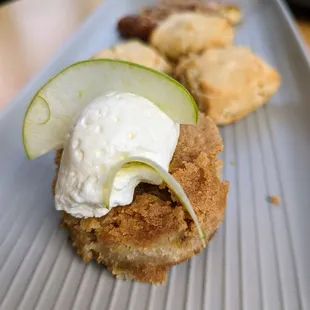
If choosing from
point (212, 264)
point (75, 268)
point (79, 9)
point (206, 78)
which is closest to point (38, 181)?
point (75, 268)

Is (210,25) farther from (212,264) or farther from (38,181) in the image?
(212,264)

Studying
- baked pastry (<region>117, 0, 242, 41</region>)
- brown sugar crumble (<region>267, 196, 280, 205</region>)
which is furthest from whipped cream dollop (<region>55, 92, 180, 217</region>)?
baked pastry (<region>117, 0, 242, 41</region>)

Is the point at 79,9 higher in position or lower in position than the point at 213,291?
lower

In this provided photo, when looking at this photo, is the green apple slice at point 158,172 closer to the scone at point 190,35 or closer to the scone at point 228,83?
the scone at point 228,83

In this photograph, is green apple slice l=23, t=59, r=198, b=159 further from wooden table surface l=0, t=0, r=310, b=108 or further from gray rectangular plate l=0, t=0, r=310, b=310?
wooden table surface l=0, t=0, r=310, b=108

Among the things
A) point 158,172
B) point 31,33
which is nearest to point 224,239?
point 158,172

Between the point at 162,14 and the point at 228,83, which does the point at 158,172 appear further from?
the point at 162,14
